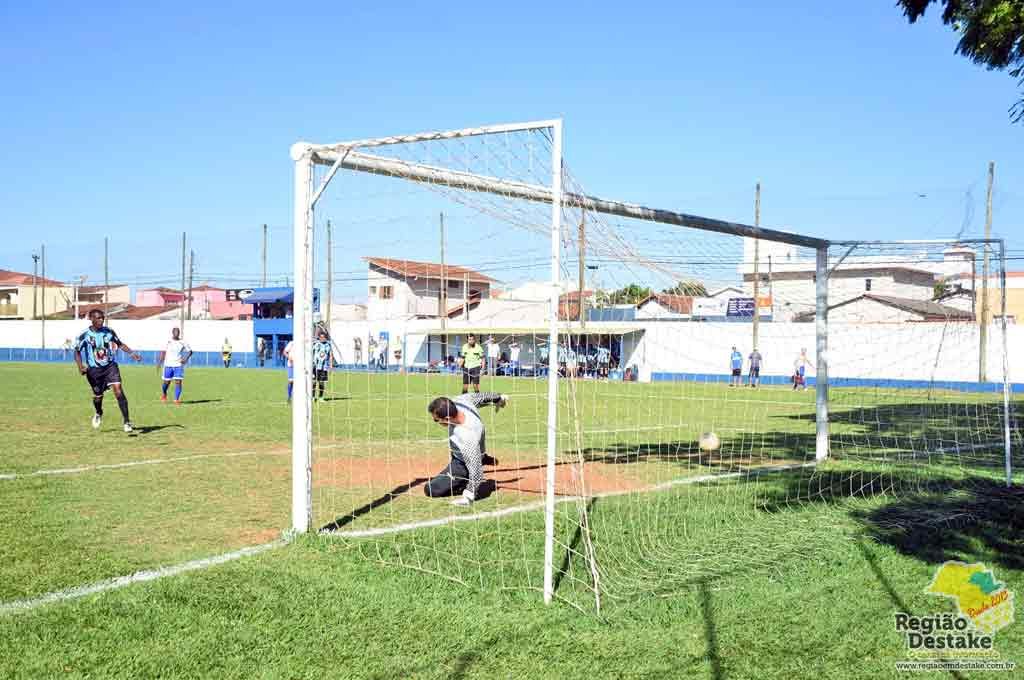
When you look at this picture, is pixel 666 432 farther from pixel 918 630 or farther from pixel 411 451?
pixel 918 630

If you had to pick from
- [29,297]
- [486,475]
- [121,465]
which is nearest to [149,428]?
[121,465]

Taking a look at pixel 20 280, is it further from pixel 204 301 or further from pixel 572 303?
pixel 572 303

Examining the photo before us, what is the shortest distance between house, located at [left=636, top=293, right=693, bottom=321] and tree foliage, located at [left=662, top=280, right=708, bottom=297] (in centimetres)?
8

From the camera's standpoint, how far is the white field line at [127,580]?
4981 mm

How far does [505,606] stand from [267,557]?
1.82 m

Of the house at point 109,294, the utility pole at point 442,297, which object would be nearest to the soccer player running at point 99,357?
the utility pole at point 442,297

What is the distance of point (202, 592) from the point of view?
5.29 metres

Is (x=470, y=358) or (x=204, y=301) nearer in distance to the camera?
(x=470, y=358)

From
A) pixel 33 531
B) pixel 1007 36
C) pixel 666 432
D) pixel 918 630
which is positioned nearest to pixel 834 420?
pixel 666 432

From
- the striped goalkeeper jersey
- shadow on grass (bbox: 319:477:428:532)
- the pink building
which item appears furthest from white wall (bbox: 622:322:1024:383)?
the pink building

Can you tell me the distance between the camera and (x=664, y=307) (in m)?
10.7

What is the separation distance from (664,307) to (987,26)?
452 cm
